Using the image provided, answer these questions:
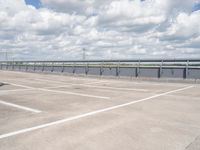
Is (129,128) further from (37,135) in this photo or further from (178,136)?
(37,135)

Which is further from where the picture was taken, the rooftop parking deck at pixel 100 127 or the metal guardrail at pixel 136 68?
the metal guardrail at pixel 136 68

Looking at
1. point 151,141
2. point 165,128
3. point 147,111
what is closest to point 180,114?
point 147,111

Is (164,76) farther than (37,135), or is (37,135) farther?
(164,76)

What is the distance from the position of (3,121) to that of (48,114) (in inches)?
52.1

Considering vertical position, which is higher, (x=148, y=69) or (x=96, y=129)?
(x=148, y=69)

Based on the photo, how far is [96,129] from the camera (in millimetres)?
5270

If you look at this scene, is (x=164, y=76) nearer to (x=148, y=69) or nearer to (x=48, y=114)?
(x=148, y=69)

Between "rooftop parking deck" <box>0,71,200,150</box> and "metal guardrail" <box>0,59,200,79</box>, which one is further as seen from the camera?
"metal guardrail" <box>0,59,200,79</box>

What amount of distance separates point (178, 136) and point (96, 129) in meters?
1.86

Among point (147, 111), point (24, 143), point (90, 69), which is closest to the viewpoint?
point (24, 143)

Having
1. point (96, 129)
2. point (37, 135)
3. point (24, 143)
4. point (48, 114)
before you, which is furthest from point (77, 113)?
point (24, 143)

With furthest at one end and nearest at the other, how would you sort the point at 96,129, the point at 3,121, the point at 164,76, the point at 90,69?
1. the point at 90,69
2. the point at 164,76
3. the point at 3,121
4. the point at 96,129

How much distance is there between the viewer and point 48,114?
269 inches

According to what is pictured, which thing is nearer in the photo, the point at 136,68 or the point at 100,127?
the point at 100,127
